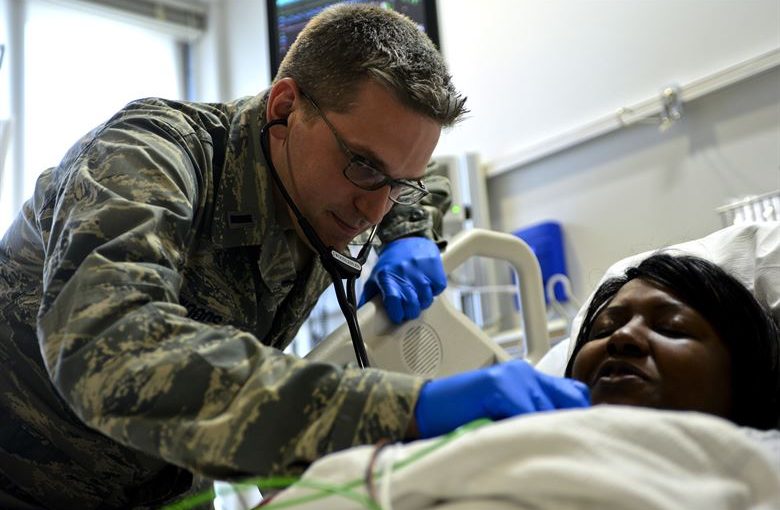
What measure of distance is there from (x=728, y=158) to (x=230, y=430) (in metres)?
2.32

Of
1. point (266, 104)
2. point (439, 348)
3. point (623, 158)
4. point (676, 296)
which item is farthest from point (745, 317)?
point (623, 158)

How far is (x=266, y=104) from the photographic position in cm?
159

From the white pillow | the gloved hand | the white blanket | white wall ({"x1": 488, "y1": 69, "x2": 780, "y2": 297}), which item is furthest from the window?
the white blanket

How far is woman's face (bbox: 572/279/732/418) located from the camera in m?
1.33

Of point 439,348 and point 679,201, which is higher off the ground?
point 679,201

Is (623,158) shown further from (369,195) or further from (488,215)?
(369,195)

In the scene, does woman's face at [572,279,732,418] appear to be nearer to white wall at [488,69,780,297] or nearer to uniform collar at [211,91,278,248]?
uniform collar at [211,91,278,248]

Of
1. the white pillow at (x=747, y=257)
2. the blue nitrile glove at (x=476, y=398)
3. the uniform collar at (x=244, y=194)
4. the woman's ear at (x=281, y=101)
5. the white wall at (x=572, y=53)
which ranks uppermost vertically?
the white wall at (x=572, y=53)

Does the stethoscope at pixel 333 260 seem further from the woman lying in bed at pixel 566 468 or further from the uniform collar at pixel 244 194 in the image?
the woman lying in bed at pixel 566 468

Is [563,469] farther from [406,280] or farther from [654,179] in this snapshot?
[654,179]

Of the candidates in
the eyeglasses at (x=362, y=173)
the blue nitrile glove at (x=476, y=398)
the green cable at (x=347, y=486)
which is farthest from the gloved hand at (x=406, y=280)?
the green cable at (x=347, y=486)

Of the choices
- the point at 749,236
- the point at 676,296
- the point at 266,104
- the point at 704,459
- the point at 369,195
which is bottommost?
the point at 704,459

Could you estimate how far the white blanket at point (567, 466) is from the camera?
0.69m

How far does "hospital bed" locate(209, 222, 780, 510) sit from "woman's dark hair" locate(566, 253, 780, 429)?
72cm
